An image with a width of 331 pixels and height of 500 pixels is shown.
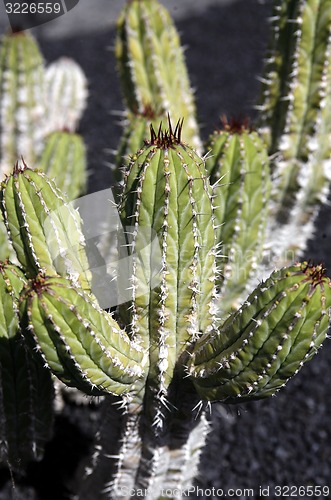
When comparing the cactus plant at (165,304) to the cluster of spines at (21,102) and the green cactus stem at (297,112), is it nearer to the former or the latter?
the green cactus stem at (297,112)

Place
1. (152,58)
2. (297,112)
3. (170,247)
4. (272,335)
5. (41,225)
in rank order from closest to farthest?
(272,335), (170,247), (41,225), (297,112), (152,58)

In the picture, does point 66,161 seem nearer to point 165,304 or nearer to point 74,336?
point 165,304

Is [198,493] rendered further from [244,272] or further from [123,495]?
[244,272]

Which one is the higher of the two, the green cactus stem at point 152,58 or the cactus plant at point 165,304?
the green cactus stem at point 152,58

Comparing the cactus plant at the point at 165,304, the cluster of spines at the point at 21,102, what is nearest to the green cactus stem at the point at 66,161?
the cluster of spines at the point at 21,102

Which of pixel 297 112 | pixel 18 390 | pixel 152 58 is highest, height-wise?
pixel 152 58


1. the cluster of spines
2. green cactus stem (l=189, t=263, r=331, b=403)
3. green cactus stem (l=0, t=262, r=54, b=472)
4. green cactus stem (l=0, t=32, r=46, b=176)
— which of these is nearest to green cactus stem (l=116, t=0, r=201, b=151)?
the cluster of spines

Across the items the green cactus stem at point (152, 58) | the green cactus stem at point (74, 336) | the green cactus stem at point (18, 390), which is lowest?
the green cactus stem at point (18, 390)

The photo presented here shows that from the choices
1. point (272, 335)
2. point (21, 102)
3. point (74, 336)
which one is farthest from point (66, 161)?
point (272, 335)

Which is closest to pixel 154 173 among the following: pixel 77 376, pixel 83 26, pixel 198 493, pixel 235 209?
pixel 77 376
